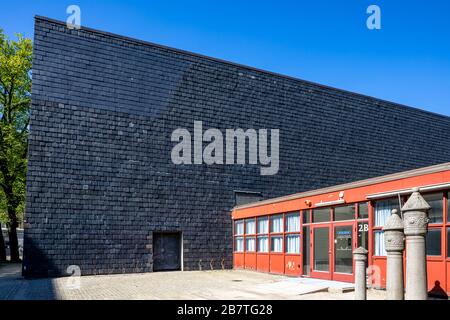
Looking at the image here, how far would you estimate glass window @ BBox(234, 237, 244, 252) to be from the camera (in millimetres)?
20516

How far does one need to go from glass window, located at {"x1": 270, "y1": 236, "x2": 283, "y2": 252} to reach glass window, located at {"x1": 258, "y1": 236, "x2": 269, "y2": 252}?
30cm

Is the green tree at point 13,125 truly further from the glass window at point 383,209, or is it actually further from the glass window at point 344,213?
the glass window at point 383,209

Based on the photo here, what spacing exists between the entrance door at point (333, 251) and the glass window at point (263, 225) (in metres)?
3.43

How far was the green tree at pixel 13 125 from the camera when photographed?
28031 millimetres

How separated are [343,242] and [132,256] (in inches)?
354

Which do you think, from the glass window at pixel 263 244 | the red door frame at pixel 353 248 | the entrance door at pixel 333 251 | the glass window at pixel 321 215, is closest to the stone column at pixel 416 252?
the red door frame at pixel 353 248

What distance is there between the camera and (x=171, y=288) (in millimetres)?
13461

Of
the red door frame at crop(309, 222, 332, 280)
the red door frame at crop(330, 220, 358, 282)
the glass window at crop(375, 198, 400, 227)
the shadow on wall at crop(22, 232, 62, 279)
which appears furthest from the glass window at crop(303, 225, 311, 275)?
the shadow on wall at crop(22, 232, 62, 279)

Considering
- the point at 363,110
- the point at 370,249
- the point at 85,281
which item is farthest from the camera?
the point at 363,110

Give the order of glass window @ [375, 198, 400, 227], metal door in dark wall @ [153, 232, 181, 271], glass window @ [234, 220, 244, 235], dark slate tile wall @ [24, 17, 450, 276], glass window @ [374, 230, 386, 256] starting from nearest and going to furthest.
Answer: glass window @ [375, 198, 400, 227]
glass window @ [374, 230, 386, 256]
dark slate tile wall @ [24, 17, 450, 276]
metal door in dark wall @ [153, 232, 181, 271]
glass window @ [234, 220, 244, 235]

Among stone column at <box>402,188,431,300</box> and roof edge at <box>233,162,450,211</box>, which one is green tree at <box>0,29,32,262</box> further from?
stone column at <box>402,188,431,300</box>

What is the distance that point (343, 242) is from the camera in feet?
44.9
